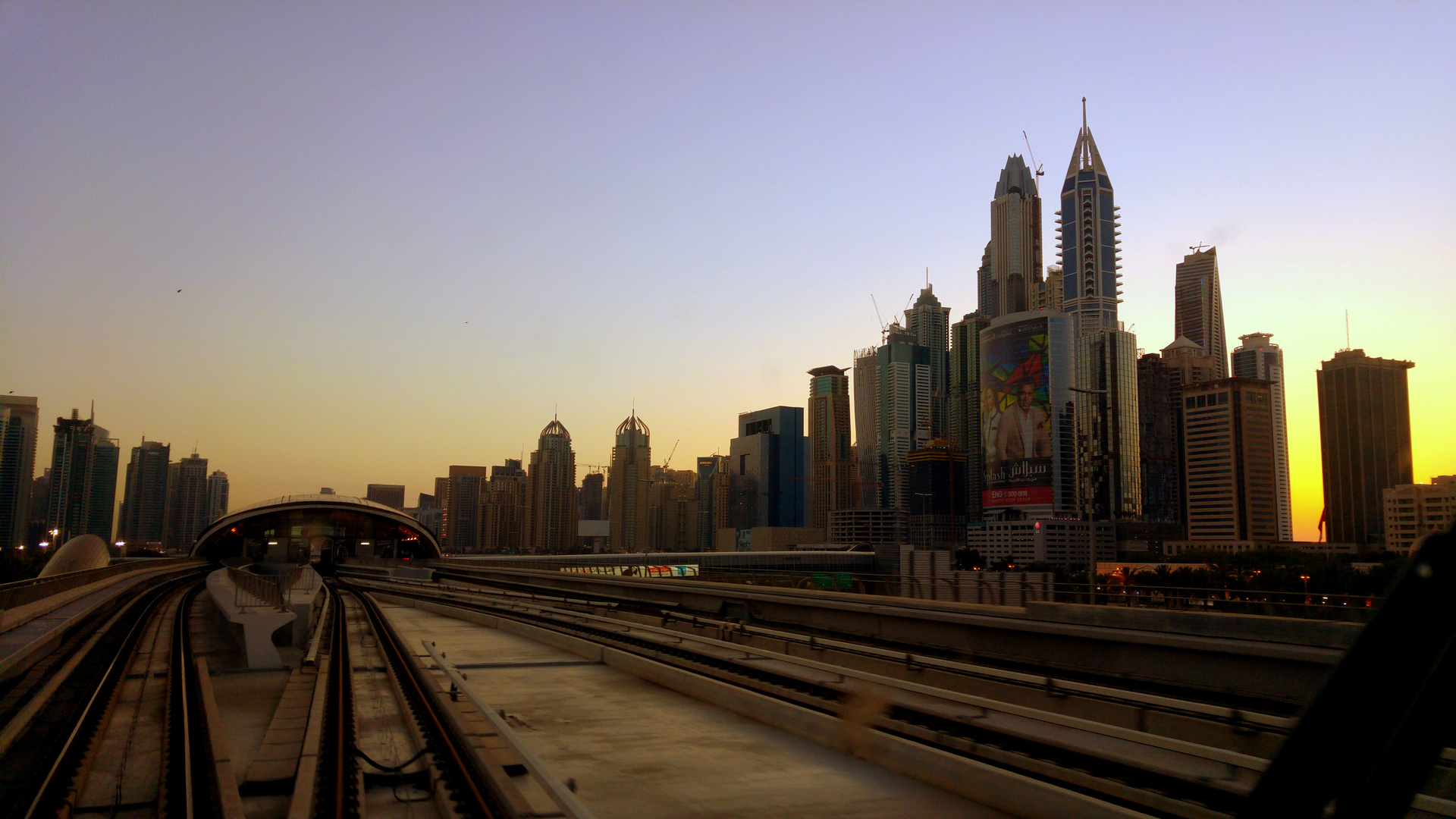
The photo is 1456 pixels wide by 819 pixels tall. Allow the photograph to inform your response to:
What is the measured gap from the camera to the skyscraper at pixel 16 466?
1494 inches

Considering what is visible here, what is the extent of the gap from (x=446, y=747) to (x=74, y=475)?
90471 mm

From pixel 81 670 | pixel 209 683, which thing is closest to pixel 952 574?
pixel 209 683

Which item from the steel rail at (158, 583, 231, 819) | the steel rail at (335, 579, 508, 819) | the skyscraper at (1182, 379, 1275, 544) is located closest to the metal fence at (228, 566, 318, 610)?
the steel rail at (158, 583, 231, 819)

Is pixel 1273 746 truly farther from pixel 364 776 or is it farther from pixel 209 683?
pixel 209 683

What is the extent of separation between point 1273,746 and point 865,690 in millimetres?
5517

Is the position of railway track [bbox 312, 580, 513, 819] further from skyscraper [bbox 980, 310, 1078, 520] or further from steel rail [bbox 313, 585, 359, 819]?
skyscraper [bbox 980, 310, 1078, 520]

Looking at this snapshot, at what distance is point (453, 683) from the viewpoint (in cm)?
1445

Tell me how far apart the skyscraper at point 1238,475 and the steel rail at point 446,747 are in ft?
628

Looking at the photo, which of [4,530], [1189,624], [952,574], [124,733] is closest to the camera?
[124,733]

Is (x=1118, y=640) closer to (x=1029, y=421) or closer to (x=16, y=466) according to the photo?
(x=16, y=466)

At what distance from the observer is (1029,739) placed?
10.3 metres

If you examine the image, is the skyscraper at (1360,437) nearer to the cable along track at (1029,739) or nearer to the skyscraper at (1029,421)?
the cable along track at (1029,739)

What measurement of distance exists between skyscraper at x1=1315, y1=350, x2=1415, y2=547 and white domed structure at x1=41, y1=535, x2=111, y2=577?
6339 cm

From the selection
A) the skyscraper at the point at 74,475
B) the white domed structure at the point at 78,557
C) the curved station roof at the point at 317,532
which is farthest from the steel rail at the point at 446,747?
the curved station roof at the point at 317,532
